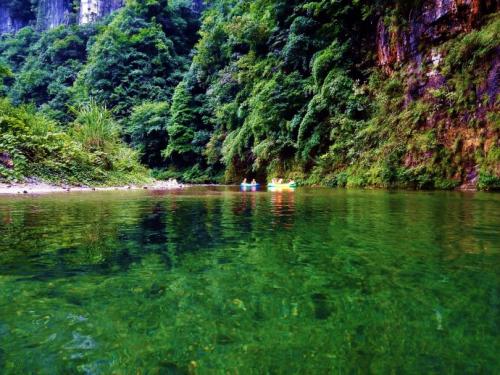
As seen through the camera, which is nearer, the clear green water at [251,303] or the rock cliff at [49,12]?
the clear green water at [251,303]

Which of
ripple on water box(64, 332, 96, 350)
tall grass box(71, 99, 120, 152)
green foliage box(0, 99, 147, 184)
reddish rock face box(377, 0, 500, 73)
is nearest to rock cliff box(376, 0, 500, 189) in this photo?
reddish rock face box(377, 0, 500, 73)

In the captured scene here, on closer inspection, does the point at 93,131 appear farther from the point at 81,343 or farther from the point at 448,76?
the point at 81,343

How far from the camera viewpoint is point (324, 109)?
19672 millimetres

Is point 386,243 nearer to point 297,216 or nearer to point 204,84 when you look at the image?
point 297,216

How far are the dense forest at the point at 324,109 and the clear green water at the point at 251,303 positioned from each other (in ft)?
35.1

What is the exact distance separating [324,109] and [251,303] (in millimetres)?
18457

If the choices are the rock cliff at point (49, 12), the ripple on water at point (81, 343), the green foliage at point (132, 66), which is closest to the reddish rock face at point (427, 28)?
the ripple on water at point (81, 343)

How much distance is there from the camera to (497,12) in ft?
44.9

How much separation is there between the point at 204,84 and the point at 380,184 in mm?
23514

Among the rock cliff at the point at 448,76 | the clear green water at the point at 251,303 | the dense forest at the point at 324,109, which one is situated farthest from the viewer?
the dense forest at the point at 324,109

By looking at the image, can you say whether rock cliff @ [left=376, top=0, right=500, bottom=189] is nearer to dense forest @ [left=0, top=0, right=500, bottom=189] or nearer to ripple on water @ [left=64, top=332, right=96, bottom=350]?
dense forest @ [left=0, top=0, right=500, bottom=189]

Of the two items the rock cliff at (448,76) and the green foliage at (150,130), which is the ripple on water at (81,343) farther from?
the green foliage at (150,130)

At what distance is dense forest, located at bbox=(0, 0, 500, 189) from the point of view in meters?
13.7

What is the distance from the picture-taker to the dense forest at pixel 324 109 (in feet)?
44.9
